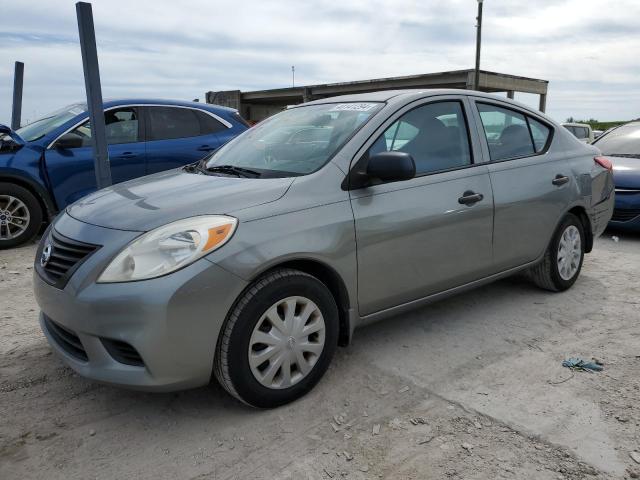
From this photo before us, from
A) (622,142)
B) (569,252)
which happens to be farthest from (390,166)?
(622,142)

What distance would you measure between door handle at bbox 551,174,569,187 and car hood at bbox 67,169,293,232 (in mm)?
2315

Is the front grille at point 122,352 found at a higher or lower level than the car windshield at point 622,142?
lower

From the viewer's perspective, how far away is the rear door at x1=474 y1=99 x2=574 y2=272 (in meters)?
3.84

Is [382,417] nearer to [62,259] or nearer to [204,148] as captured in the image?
[62,259]

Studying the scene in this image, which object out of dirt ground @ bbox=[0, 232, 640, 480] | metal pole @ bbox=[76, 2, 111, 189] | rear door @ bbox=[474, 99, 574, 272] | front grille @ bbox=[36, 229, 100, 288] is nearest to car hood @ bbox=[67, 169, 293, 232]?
front grille @ bbox=[36, 229, 100, 288]

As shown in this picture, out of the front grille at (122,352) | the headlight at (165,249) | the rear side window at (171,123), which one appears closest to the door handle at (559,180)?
the headlight at (165,249)

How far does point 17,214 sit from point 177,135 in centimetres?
203

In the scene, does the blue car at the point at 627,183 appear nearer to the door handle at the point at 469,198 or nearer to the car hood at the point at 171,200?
the door handle at the point at 469,198

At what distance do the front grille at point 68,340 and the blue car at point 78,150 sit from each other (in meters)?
3.89

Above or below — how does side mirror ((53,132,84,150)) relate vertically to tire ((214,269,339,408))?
above

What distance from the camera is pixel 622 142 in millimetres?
7879

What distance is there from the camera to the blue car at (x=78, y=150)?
6176mm

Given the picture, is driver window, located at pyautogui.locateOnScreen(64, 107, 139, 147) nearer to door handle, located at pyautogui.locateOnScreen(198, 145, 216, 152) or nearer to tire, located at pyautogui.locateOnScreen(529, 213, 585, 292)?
door handle, located at pyautogui.locateOnScreen(198, 145, 216, 152)

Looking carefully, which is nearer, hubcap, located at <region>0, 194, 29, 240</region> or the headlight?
the headlight
